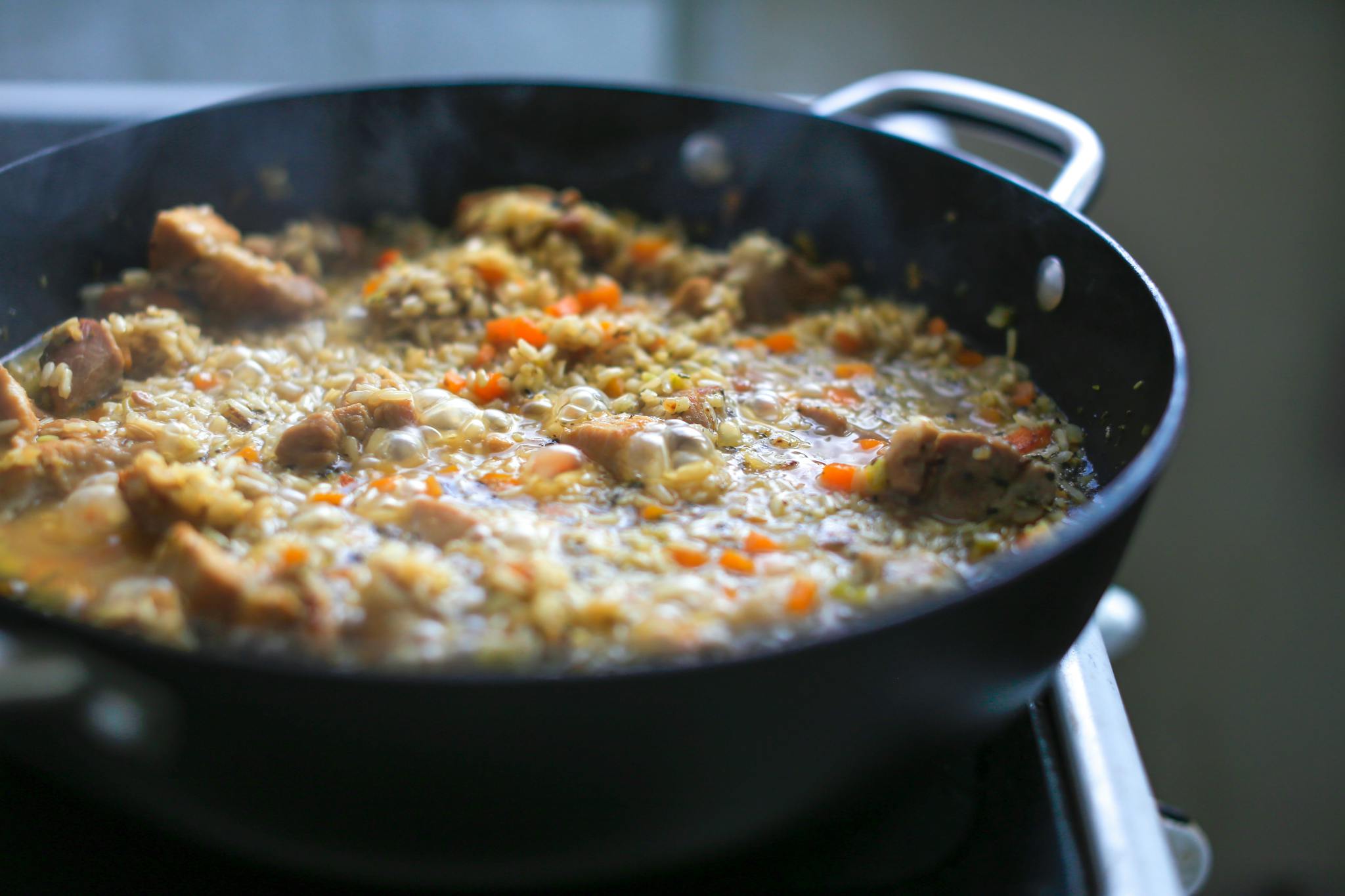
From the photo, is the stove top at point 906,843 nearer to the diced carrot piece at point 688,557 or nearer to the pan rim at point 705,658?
the pan rim at point 705,658

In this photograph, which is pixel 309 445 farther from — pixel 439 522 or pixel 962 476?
pixel 962 476

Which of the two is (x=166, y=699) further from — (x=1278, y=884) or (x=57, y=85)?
(x=1278, y=884)

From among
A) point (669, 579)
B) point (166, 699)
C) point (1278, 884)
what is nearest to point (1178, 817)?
point (669, 579)

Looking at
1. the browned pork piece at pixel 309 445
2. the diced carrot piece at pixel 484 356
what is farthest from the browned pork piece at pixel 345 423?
the diced carrot piece at pixel 484 356

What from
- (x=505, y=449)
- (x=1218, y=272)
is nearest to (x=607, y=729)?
(x=505, y=449)

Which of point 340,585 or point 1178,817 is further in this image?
point 1178,817
